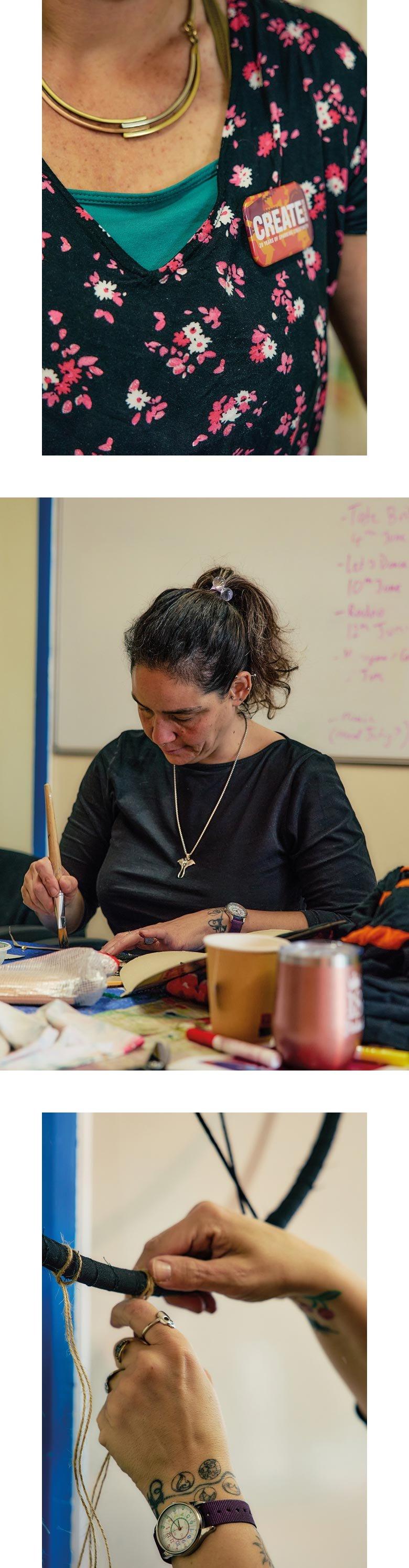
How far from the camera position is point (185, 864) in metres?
1.01

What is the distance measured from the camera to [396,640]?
102 cm

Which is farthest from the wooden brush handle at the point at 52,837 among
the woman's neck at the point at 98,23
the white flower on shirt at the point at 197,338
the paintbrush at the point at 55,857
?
the woman's neck at the point at 98,23

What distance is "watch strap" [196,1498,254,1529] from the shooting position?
697 mm

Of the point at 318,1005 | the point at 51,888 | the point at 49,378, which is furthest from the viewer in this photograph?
the point at 51,888

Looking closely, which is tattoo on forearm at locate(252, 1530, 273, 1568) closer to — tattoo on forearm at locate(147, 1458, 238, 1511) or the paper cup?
tattoo on forearm at locate(147, 1458, 238, 1511)

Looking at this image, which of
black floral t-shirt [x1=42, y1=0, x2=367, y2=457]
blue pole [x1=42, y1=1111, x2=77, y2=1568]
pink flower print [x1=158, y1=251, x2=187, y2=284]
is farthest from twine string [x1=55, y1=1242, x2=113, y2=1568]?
pink flower print [x1=158, y1=251, x2=187, y2=284]

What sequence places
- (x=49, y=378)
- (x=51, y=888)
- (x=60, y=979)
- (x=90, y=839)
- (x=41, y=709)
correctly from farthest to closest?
(x=41, y=709) < (x=90, y=839) < (x=51, y=888) < (x=49, y=378) < (x=60, y=979)

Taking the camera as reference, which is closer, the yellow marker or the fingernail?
the yellow marker

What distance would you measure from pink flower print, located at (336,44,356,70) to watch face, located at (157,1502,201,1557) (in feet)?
3.42

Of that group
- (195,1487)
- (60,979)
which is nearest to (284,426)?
(60,979)

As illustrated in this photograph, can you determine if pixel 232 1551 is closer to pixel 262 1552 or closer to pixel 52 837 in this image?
pixel 262 1552

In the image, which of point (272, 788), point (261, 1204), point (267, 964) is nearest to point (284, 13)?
point (272, 788)

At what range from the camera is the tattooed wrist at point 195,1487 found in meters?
0.70

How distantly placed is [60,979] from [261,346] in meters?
0.48
